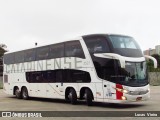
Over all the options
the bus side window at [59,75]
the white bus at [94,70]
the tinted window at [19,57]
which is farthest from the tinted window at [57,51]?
the tinted window at [19,57]

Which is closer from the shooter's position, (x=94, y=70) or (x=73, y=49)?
(x=94, y=70)

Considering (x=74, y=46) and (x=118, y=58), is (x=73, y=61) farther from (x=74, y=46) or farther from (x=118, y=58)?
(x=118, y=58)

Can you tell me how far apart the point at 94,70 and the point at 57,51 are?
3.62 meters

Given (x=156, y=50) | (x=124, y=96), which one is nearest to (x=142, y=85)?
(x=124, y=96)

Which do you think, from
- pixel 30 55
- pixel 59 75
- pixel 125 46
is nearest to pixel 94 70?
pixel 125 46

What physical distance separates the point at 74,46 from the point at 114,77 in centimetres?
337

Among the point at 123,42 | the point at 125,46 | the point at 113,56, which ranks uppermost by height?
the point at 123,42

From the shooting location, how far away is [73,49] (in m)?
18.8

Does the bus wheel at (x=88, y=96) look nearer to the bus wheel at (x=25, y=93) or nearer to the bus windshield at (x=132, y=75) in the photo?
the bus windshield at (x=132, y=75)

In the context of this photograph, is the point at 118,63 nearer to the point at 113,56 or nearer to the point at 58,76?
the point at 113,56

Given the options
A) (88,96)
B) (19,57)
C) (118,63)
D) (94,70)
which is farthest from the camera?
(19,57)

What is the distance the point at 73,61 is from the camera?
1867 centimetres

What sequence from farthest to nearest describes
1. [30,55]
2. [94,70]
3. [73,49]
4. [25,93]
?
[25,93]
[30,55]
[73,49]
[94,70]

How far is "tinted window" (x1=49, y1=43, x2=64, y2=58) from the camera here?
1971cm
